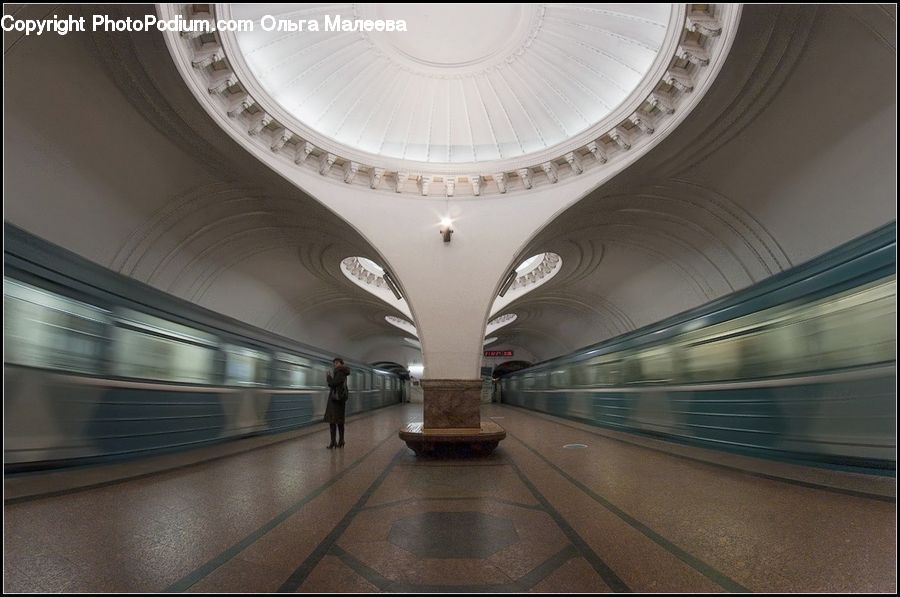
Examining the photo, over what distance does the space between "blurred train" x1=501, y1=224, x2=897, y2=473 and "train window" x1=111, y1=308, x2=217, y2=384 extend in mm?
8133

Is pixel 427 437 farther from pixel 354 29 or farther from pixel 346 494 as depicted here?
pixel 354 29

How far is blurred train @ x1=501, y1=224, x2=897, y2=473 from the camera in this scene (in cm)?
410

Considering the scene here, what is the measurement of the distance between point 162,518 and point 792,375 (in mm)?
6491

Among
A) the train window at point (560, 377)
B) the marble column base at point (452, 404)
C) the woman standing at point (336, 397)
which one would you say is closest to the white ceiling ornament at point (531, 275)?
the train window at point (560, 377)

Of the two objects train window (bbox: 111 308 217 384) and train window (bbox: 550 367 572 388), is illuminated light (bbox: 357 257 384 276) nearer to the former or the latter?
train window (bbox: 550 367 572 388)

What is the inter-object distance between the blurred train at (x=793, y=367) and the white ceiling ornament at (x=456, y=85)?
3.25 meters

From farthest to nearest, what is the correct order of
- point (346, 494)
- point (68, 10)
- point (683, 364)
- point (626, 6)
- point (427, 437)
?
point (683, 364), point (626, 6), point (427, 437), point (68, 10), point (346, 494)

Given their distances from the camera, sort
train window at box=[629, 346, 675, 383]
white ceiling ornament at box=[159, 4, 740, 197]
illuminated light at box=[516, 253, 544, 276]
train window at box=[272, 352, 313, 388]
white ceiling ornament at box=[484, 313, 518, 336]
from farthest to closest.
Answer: white ceiling ornament at box=[484, 313, 518, 336]
illuminated light at box=[516, 253, 544, 276]
train window at box=[272, 352, 313, 388]
train window at box=[629, 346, 675, 383]
white ceiling ornament at box=[159, 4, 740, 197]

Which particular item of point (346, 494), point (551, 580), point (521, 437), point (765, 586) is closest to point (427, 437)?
point (346, 494)

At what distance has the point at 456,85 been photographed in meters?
8.98

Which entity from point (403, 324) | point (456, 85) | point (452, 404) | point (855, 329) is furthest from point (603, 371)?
point (403, 324)

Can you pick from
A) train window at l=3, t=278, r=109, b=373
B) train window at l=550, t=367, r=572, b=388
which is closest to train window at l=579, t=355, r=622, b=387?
train window at l=550, t=367, r=572, b=388

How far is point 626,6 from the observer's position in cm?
693

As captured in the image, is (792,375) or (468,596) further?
(792,375)
